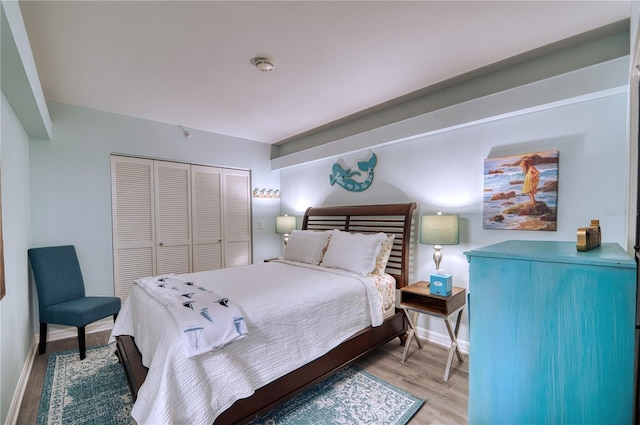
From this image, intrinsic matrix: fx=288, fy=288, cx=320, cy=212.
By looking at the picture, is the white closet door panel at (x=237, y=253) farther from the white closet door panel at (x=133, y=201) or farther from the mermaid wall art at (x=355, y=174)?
the mermaid wall art at (x=355, y=174)

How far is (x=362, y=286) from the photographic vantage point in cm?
262

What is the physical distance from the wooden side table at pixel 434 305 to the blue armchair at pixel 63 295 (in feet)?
9.72

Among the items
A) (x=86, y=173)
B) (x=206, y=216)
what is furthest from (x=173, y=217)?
(x=86, y=173)

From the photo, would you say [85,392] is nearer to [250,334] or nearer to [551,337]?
[250,334]

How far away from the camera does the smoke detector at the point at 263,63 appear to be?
7.49ft

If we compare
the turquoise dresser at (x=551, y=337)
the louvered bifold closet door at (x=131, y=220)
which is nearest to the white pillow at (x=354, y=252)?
the turquoise dresser at (x=551, y=337)

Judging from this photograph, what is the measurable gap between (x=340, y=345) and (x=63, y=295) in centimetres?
289

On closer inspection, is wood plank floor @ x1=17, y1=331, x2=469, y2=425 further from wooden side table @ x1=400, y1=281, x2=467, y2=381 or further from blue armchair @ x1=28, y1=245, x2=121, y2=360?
blue armchair @ x1=28, y1=245, x2=121, y2=360

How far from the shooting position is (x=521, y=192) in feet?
8.06

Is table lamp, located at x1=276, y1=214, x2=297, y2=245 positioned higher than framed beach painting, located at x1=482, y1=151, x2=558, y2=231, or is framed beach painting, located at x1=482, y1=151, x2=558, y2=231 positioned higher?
framed beach painting, located at x1=482, y1=151, x2=558, y2=231

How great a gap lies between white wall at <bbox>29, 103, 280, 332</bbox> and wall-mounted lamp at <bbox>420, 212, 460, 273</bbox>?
10.9 ft

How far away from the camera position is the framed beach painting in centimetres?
232

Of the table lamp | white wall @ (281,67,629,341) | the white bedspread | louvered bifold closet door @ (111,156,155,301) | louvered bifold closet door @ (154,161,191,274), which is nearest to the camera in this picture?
the white bedspread

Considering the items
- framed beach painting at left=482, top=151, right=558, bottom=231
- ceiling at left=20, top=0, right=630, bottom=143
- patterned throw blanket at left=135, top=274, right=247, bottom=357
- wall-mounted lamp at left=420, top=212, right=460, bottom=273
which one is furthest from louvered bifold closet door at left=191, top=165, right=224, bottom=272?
framed beach painting at left=482, top=151, right=558, bottom=231
